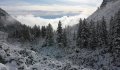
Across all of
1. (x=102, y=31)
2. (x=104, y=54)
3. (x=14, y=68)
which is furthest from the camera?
(x=102, y=31)

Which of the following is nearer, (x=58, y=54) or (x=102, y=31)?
(x=102, y=31)

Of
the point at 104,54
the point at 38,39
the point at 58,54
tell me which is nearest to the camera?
the point at 104,54

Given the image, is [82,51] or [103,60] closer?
[103,60]

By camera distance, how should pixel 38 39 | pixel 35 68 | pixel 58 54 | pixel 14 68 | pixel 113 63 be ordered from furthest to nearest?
pixel 38 39, pixel 58 54, pixel 113 63, pixel 35 68, pixel 14 68

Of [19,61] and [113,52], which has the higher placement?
[19,61]

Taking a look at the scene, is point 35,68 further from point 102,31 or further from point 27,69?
point 102,31

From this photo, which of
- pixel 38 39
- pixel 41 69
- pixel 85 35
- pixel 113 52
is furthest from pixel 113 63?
pixel 38 39

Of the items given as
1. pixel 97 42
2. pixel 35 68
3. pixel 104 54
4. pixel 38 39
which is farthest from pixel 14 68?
pixel 38 39

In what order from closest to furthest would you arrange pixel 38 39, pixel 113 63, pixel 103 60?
pixel 113 63 → pixel 103 60 → pixel 38 39

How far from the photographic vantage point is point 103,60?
59.3 metres

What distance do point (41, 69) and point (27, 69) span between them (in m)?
2.21

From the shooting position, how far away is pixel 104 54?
63125 millimetres

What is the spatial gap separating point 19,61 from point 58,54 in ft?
182

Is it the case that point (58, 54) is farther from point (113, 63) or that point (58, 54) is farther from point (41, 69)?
point (41, 69)
